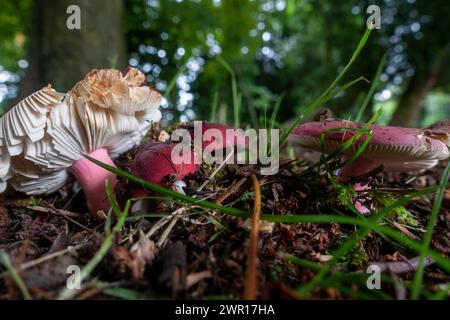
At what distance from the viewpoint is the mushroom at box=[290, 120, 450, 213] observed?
0.93 metres

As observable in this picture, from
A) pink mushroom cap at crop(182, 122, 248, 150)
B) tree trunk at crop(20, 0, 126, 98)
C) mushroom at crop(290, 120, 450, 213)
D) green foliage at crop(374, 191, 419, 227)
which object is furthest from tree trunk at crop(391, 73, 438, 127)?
pink mushroom cap at crop(182, 122, 248, 150)

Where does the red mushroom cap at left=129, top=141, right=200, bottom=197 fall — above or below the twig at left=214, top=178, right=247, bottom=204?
above

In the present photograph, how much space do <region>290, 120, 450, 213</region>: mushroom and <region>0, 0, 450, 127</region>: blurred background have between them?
236 mm

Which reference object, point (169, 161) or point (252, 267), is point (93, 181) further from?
point (252, 267)

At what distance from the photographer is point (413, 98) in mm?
7328

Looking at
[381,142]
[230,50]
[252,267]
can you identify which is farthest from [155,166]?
[230,50]

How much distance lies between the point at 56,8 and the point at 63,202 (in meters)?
3.31

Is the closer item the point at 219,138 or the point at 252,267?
the point at 252,267

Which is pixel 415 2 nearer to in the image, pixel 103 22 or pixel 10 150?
pixel 103 22

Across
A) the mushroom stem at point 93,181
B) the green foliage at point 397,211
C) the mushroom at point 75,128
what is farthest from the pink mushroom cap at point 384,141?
the mushroom stem at point 93,181

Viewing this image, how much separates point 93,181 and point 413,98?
8.13m

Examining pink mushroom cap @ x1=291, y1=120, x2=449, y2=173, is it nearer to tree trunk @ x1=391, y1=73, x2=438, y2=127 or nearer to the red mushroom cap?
the red mushroom cap

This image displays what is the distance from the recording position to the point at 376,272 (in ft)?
2.27

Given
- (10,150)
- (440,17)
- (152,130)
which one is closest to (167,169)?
(152,130)
